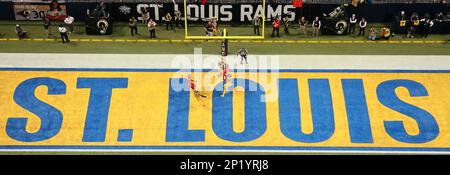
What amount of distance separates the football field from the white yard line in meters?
0.05

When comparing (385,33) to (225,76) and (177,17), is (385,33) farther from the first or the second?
(177,17)

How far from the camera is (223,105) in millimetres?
25344

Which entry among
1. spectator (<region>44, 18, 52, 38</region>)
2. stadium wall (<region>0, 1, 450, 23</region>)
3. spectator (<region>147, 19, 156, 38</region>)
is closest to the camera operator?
stadium wall (<region>0, 1, 450, 23</region>)

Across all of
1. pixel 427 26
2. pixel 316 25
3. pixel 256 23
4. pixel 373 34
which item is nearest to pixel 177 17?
pixel 256 23

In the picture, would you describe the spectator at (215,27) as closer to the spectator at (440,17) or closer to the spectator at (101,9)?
the spectator at (101,9)

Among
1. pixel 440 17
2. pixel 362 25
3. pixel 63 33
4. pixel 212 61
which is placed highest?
pixel 440 17

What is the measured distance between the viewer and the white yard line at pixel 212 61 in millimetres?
27359

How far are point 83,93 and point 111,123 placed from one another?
2449 millimetres

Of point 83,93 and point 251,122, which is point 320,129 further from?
point 83,93

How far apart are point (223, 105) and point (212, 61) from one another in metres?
3.65

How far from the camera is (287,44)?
30.4 m
